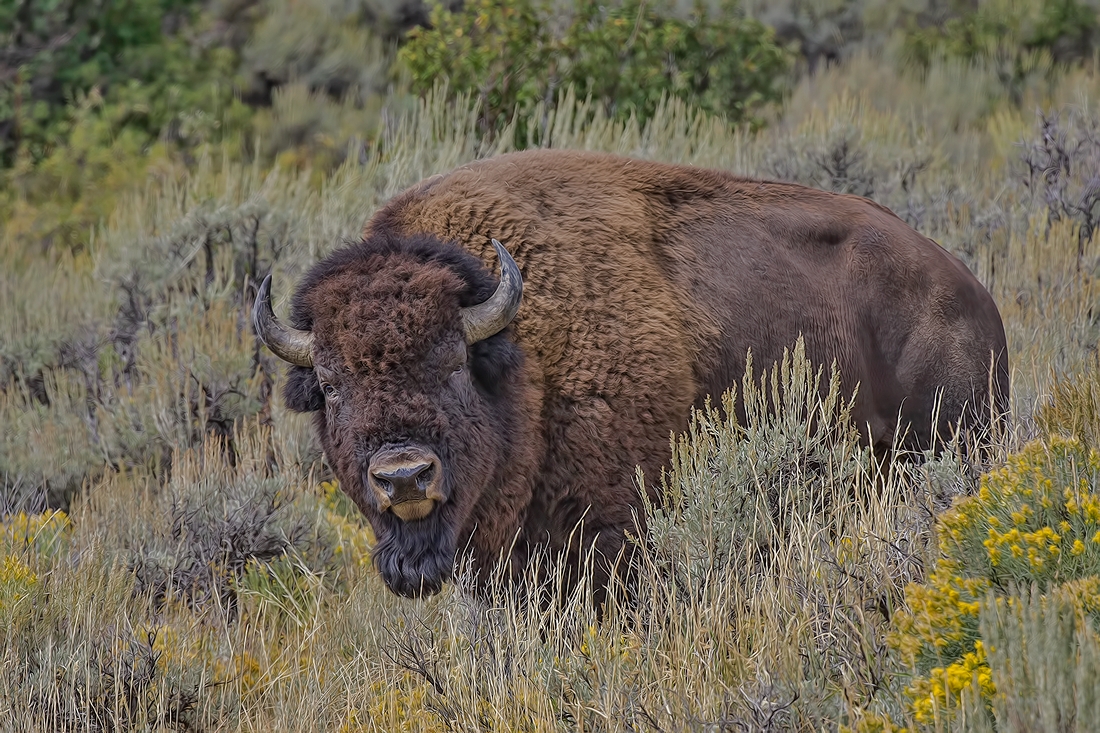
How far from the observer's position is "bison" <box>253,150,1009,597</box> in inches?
179

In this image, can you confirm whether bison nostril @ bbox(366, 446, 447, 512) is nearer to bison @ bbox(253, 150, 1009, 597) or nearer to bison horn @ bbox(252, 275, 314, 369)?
bison @ bbox(253, 150, 1009, 597)

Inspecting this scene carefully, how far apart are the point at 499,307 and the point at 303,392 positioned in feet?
3.04

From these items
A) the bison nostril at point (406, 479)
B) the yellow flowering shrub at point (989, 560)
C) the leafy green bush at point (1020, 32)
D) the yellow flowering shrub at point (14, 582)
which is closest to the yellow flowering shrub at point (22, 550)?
the yellow flowering shrub at point (14, 582)

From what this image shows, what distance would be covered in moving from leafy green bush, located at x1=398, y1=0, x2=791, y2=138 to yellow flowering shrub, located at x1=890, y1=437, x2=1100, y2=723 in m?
7.24

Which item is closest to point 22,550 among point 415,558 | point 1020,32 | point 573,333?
point 415,558

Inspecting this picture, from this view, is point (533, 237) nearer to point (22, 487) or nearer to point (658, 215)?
point (658, 215)

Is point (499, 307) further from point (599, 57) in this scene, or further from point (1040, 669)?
point (599, 57)

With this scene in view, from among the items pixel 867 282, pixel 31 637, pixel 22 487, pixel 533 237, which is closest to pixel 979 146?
pixel 867 282

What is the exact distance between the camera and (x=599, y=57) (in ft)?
36.7

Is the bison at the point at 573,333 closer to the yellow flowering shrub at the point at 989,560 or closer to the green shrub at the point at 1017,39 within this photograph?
the yellow flowering shrub at the point at 989,560

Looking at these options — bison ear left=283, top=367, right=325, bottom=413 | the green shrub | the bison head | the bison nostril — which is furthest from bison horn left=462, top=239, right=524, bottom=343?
the green shrub

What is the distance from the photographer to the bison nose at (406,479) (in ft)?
14.0

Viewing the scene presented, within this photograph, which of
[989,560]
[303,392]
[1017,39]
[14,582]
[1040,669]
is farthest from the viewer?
[1017,39]

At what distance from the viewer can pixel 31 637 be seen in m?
4.76
